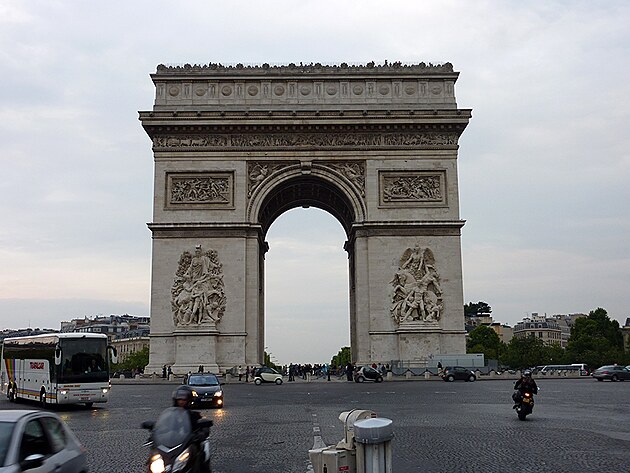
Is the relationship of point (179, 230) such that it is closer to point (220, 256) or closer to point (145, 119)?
point (220, 256)

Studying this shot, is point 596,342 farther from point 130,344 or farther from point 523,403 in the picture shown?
point 130,344

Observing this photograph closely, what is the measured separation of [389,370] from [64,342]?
20326 millimetres

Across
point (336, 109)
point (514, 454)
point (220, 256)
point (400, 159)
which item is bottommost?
point (514, 454)

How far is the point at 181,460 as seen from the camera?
22.3 feet

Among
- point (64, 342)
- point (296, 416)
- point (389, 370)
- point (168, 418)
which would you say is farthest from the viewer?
point (389, 370)

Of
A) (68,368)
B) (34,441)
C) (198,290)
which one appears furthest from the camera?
(198,290)

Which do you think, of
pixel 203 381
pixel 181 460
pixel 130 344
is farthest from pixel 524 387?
pixel 130 344

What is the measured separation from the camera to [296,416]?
1861cm

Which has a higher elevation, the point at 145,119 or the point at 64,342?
the point at 145,119

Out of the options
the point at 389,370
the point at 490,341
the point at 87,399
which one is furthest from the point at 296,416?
the point at 490,341

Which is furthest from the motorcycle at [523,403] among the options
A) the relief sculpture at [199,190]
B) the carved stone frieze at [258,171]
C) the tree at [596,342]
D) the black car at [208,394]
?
the tree at [596,342]

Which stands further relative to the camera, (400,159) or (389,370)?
(400,159)

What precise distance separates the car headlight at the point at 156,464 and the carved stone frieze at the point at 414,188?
35413 millimetres

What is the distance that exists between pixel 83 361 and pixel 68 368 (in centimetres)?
50
